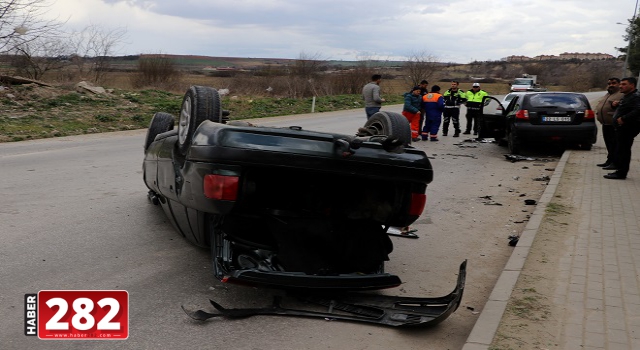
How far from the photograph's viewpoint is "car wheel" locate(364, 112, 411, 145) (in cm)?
544

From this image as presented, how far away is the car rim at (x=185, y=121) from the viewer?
200 inches

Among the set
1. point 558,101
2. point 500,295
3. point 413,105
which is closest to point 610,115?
point 558,101

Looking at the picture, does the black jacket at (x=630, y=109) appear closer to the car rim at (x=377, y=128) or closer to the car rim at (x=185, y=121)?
the car rim at (x=377, y=128)

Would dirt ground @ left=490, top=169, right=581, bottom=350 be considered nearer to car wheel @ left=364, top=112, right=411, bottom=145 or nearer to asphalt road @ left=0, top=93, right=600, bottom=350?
asphalt road @ left=0, top=93, right=600, bottom=350

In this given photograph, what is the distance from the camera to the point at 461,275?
443cm

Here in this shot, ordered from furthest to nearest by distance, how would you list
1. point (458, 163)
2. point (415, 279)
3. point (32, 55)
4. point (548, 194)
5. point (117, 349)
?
1. point (32, 55)
2. point (458, 163)
3. point (548, 194)
4. point (415, 279)
5. point (117, 349)

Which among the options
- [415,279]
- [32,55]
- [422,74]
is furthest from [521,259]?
[422,74]

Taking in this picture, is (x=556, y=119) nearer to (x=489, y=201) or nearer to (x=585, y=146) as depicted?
(x=585, y=146)

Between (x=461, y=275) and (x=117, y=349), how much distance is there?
7.29 feet

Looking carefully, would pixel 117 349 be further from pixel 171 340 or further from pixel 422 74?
pixel 422 74

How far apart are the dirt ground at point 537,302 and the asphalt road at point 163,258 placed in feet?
1.00

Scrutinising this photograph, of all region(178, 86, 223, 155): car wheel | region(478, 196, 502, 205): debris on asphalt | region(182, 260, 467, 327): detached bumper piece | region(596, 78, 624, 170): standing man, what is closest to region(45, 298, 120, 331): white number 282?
region(182, 260, 467, 327): detached bumper piece

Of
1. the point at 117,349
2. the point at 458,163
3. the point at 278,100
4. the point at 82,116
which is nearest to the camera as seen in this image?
the point at 117,349

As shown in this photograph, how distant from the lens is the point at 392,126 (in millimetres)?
5477
